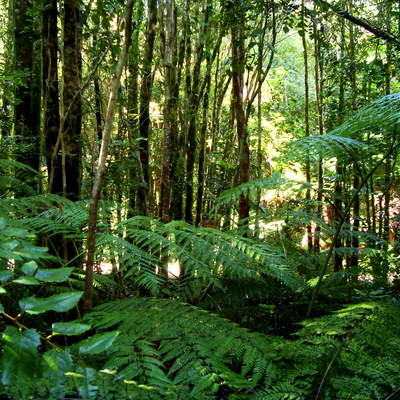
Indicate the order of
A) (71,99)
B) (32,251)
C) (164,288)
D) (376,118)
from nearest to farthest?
(32,251) → (376,118) → (164,288) → (71,99)

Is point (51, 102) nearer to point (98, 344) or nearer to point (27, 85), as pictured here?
point (27, 85)

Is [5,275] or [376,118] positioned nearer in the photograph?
[5,275]

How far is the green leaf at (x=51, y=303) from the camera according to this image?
63 centimetres

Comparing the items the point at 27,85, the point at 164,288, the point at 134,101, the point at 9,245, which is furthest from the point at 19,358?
the point at 134,101

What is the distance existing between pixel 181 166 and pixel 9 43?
3.20m

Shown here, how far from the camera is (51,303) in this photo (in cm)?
65

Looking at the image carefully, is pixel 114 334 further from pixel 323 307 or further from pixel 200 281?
pixel 323 307

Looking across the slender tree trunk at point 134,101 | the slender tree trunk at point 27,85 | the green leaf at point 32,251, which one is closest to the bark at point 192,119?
the slender tree trunk at point 134,101

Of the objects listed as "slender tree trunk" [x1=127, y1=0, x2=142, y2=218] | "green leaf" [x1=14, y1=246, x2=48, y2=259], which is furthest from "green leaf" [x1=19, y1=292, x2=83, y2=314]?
"slender tree trunk" [x1=127, y1=0, x2=142, y2=218]

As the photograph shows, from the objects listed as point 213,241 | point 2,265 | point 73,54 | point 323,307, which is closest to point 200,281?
point 213,241

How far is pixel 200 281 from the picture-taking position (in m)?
2.41

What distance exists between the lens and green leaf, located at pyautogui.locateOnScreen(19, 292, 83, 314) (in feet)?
2.07

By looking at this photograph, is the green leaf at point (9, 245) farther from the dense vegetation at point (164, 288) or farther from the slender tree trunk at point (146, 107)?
the slender tree trunk at point (146, 107)

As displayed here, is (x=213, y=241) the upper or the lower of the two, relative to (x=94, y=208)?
lower
